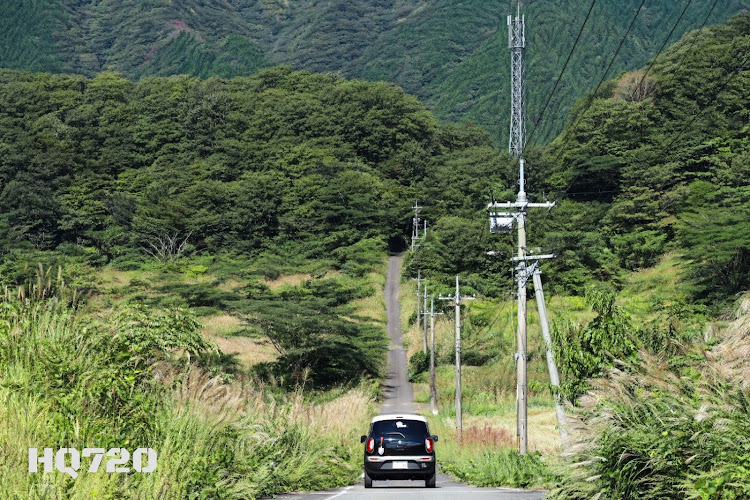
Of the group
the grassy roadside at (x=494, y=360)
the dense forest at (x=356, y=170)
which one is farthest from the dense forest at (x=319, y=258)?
the grassy roadside at (x=494, y=360)

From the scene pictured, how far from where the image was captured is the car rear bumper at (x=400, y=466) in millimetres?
19094

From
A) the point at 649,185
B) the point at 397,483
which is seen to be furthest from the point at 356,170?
the point at 397,483

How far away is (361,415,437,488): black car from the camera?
19.1 m

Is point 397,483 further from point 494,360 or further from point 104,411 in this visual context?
point 494,360

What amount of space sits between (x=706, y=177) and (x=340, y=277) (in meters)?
33.1

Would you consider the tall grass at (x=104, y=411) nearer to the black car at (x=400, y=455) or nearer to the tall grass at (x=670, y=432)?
the black car at (x=400, y=455)

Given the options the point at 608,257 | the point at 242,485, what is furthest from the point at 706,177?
the point at 242,485

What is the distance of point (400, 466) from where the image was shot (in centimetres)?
1908

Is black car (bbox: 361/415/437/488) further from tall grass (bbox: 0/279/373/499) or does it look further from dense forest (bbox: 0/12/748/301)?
dense forest (bbox: 0/12/748/301)

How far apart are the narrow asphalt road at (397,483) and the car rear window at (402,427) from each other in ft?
3.56

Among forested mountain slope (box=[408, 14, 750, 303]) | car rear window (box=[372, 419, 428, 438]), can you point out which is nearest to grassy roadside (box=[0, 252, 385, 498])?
car rear window (box=[372, 419, 428, 438])

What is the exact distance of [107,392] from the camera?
37.8 ft

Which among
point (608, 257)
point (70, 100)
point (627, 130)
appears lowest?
point (608, 257)

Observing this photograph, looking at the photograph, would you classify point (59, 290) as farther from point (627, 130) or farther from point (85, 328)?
point (627, 130)
